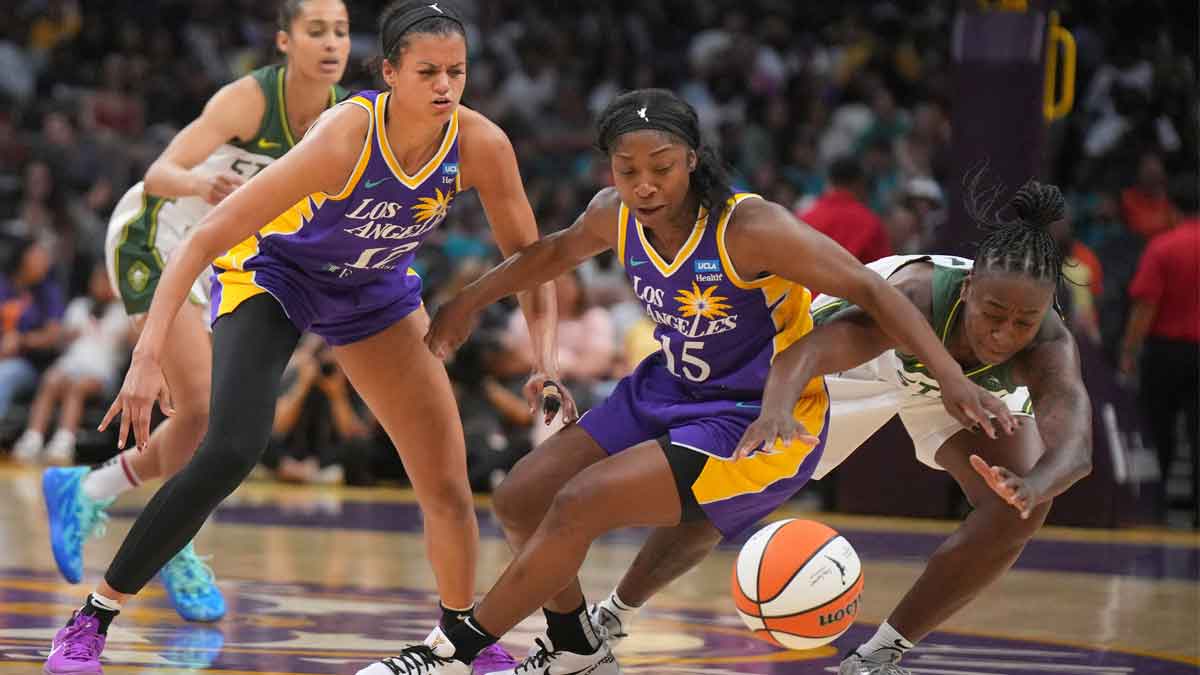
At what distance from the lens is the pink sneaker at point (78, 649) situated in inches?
192

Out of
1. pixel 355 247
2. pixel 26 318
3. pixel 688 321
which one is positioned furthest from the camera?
pixel 26 318

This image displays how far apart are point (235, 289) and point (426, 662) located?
122 centimetres

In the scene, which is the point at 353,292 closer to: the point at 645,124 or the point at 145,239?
the point at 645,124

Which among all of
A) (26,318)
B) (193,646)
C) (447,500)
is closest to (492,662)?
(447,500)

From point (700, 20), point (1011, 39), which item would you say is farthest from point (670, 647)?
point (700, 20)

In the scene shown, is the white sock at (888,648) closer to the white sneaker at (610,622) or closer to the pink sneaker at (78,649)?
the white sneaker at (610,622)

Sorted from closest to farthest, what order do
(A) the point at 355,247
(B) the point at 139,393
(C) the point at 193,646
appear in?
1. (B) the point at 139,393
2. (A) the point at 355,247
3. (C) the point at 193,646

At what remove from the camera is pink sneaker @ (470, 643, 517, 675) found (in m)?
5.23

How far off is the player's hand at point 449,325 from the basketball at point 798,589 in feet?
3.33

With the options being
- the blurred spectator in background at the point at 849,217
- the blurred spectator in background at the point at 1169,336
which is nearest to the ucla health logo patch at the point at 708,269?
the blurred spectator in background at the point at 849,217

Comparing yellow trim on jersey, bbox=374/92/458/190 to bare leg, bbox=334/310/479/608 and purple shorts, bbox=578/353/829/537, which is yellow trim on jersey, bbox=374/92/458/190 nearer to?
bare leg, bbox=334/310/479/608

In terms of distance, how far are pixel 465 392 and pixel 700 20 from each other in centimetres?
651

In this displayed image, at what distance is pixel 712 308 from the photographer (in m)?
4.79

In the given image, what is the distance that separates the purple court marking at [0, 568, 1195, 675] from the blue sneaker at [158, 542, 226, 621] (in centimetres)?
5
